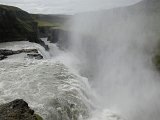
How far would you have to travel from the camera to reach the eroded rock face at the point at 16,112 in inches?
682

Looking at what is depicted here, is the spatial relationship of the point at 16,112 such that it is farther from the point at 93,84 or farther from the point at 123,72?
the point at 123,72

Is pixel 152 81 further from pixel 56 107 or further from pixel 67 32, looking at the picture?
pixel 67 32

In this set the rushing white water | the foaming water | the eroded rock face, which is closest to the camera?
the eroded rock face

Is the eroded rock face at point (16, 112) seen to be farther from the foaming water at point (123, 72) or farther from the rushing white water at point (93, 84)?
the foaming water at point (123, 72)

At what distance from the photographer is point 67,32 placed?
273 feet

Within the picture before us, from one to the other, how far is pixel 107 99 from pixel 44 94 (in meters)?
12.3

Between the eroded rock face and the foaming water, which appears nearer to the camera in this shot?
the eroded rock face

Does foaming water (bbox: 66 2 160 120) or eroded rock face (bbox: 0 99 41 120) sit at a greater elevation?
foaming water (bbox: 66 2 160 120)

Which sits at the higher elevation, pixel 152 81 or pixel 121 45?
pixel 121 45

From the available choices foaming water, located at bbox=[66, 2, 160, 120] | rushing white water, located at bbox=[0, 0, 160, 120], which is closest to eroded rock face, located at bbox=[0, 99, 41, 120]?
rushing white water, located at bbox=[0, 0, 160, 120]

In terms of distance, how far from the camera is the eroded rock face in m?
17.3

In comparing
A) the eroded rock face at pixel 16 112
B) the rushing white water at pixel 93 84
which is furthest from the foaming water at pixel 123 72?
the eroded rock face at pixel 16 112

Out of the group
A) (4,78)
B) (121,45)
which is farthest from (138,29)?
(4,78)

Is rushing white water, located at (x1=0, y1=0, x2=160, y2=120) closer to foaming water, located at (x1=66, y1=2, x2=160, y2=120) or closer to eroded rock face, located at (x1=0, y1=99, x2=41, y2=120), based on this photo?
foaming water, located at (x1=66, y1=2, x2=160, y2=120)
